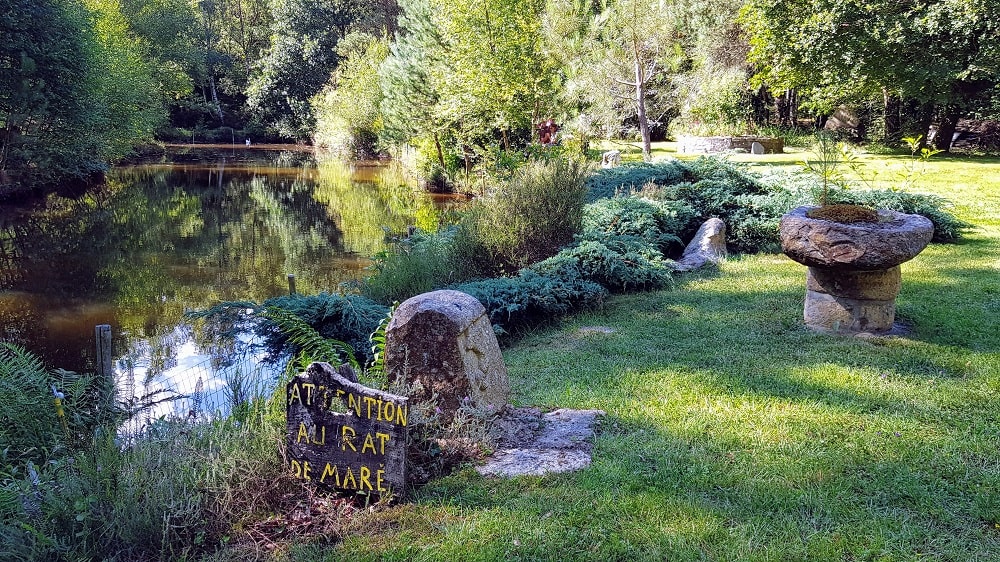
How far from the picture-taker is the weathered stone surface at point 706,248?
8914mm

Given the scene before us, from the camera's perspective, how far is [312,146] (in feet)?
161

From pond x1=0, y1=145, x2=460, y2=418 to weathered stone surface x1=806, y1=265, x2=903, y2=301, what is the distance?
16.4ft

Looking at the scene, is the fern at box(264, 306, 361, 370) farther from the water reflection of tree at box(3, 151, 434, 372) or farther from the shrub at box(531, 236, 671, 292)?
the shrub at box(531, 236, 671, 292)

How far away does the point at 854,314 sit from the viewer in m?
5.62

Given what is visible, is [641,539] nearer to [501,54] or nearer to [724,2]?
[501,54]

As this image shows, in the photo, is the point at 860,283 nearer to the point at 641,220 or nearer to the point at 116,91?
the point at 641,220

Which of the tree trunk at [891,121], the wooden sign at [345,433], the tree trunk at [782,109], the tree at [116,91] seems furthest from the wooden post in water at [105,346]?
the tree trunk at [782,109]

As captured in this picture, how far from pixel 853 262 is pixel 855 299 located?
621 millimetres

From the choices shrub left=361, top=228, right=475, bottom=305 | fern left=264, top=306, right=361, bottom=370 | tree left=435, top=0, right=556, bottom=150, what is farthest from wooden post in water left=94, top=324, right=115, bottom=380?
tree left=435, top=0, right=556, bottom=150

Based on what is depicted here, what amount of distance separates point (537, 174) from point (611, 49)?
10930 millimetres

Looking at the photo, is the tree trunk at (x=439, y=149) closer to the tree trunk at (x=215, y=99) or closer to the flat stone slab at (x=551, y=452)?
the flat stone slab at (x=551, y=452)

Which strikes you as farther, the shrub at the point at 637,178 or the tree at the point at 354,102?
the tree at the point at 354,102

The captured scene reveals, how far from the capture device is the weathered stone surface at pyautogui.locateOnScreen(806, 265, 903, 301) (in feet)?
17.8

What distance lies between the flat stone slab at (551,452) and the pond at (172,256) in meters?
2.22
